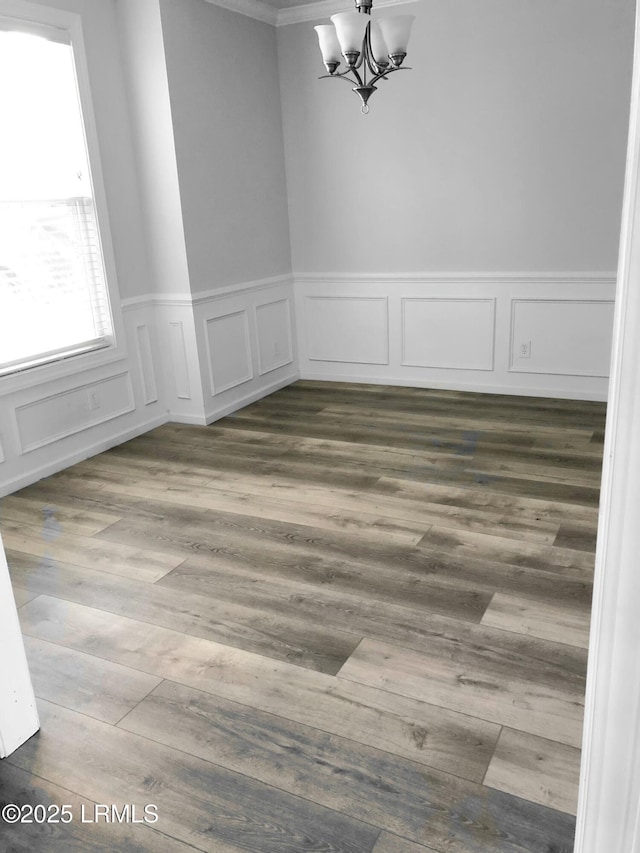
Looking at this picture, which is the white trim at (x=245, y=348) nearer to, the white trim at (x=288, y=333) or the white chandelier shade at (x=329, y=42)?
the white trim at (x=288, y=333)

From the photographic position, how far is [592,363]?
476 centimetres

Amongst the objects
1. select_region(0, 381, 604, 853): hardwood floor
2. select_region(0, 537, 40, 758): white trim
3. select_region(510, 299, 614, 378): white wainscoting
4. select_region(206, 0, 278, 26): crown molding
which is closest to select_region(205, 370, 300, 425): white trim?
select_region(0, 381, 604, 853): hardwood floor

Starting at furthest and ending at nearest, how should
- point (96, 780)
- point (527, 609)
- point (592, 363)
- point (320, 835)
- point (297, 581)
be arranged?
point (592, 363)
point (297, 581)
point (527, 609)
point (96, 780)
point (320, 835)

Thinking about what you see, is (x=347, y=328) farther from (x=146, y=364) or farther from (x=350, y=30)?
(x=350, y=30)

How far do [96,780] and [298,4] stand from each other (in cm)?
496

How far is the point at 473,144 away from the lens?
185 inches

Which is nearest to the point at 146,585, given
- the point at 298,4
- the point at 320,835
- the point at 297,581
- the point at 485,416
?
the point at 297,581

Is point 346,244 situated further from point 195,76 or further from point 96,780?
point 96,780

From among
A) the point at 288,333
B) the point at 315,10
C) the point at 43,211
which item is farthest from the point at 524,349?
the point at 43,211

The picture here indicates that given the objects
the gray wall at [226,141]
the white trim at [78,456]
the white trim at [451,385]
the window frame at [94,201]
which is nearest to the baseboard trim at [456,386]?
the white trim at [451,385]

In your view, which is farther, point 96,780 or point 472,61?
point 472,61

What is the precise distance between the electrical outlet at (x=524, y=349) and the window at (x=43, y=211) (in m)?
2.91

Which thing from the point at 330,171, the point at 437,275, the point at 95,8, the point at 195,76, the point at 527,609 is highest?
the point at 95,8

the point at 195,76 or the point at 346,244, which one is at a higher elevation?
the point at 195,76
